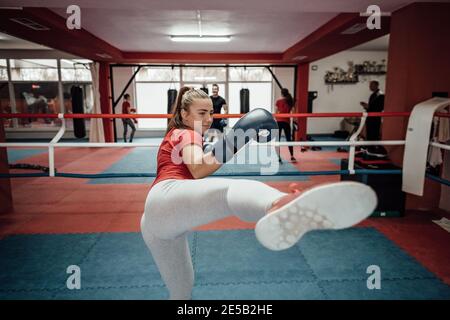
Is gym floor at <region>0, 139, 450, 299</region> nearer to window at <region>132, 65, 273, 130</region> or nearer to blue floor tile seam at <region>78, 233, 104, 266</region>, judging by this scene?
blue floor tile seam at <region>78, 233, 104, 266</region>

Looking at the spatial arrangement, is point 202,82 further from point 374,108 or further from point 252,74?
point 374,108

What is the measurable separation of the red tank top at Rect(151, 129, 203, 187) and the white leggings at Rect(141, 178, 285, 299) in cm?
6

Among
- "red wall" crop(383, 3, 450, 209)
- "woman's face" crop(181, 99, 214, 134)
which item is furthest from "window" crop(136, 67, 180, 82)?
"woman's face" crop(181, 99, 214, 134)

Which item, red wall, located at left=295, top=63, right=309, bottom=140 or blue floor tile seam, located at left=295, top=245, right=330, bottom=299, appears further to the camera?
red wall, located at left=295, top=63, right=309, bottom=140

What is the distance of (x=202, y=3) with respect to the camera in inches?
131

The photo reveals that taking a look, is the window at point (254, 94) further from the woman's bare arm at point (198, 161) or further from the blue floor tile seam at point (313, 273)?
the woman's bare arm at point (198, 161)

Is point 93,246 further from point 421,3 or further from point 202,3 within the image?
point 421,3

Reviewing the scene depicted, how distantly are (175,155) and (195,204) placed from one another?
0.29 meters

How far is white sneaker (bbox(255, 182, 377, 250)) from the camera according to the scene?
2.76 ft

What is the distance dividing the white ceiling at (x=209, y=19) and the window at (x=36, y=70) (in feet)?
14.4

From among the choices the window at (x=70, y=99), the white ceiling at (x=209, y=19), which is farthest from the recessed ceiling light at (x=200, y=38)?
the window at (x=70, y=99)

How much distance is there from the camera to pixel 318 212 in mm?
869

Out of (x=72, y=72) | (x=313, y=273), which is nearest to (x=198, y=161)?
(x=313, y=273)
